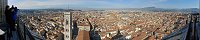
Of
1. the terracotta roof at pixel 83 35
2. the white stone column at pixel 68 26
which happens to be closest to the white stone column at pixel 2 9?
the white stone column at pixel 68 26

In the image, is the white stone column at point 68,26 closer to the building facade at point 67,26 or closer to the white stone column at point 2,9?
the building facade at point 67,26

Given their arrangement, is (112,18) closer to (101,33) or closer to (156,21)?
(101,33)

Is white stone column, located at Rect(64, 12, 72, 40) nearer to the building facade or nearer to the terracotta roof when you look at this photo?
the building facade

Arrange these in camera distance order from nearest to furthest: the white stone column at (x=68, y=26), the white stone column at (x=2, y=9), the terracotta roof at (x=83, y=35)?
the white stone column at (x=2, y=9) < the white stone column at (x=68, y=26) < the terracotta roof at (x=83, y=35)

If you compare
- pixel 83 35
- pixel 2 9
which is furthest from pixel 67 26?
pixel 2 9

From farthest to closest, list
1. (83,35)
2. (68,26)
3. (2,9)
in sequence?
(83,35), (68,26), (2,9)

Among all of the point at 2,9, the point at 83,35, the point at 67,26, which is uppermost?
the point at 2,9

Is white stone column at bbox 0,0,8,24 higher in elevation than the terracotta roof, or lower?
higher

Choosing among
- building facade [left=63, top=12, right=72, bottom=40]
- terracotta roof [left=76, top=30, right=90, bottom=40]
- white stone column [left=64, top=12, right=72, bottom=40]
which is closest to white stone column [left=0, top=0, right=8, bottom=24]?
white stone column [left=64, top=12, right=72, bottom=40]

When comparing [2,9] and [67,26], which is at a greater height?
[2,9]

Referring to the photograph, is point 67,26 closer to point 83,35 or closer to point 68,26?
point 68,26

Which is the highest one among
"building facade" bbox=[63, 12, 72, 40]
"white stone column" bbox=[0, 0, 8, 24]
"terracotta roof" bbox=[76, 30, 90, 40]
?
"white stone column" bbox=[0, 0, 8, 24]

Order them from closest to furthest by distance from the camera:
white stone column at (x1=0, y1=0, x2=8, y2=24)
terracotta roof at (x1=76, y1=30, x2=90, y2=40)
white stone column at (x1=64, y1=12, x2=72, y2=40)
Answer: white stone column at (x1=0, y1=0, x2=8, y2=24)
white stone column at (x1=64, y1=12, x2=72, y2=40)
terracotta roof at (x1=76, y1=30, x2=90, y2=40)
